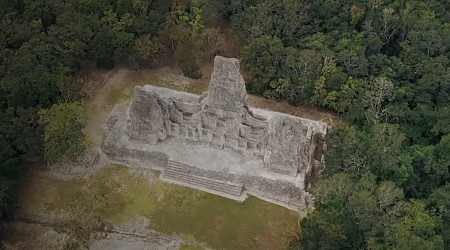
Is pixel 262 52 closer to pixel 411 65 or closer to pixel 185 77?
pixel 185 77

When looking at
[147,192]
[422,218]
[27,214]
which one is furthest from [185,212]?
[422,218]

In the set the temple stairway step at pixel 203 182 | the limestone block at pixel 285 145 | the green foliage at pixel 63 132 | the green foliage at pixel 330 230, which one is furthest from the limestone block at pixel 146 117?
the green foliage at pixel 330 230

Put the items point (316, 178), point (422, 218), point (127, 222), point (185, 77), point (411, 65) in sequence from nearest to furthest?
point (422, 218) → point (127, 222) → point (316, 178) → point (411, 65) → point (185, 77)

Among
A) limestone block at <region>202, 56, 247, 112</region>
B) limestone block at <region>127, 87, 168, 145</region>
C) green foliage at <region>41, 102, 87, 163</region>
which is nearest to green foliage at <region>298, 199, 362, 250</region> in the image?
limestone block at <region>202, 56, 247, 112</region>

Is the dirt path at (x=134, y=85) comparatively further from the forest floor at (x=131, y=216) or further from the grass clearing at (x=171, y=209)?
the grass clearing at (x=171, y=209)

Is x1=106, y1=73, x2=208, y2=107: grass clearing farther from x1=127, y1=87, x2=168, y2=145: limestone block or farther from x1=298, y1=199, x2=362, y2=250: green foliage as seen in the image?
x1=298, y1=199, x2=362, y2=250: green foliage

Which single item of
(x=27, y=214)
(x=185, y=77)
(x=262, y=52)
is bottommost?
(x=27, y=214)

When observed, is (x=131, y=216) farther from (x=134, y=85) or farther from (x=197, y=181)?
(x=134, y=85)
